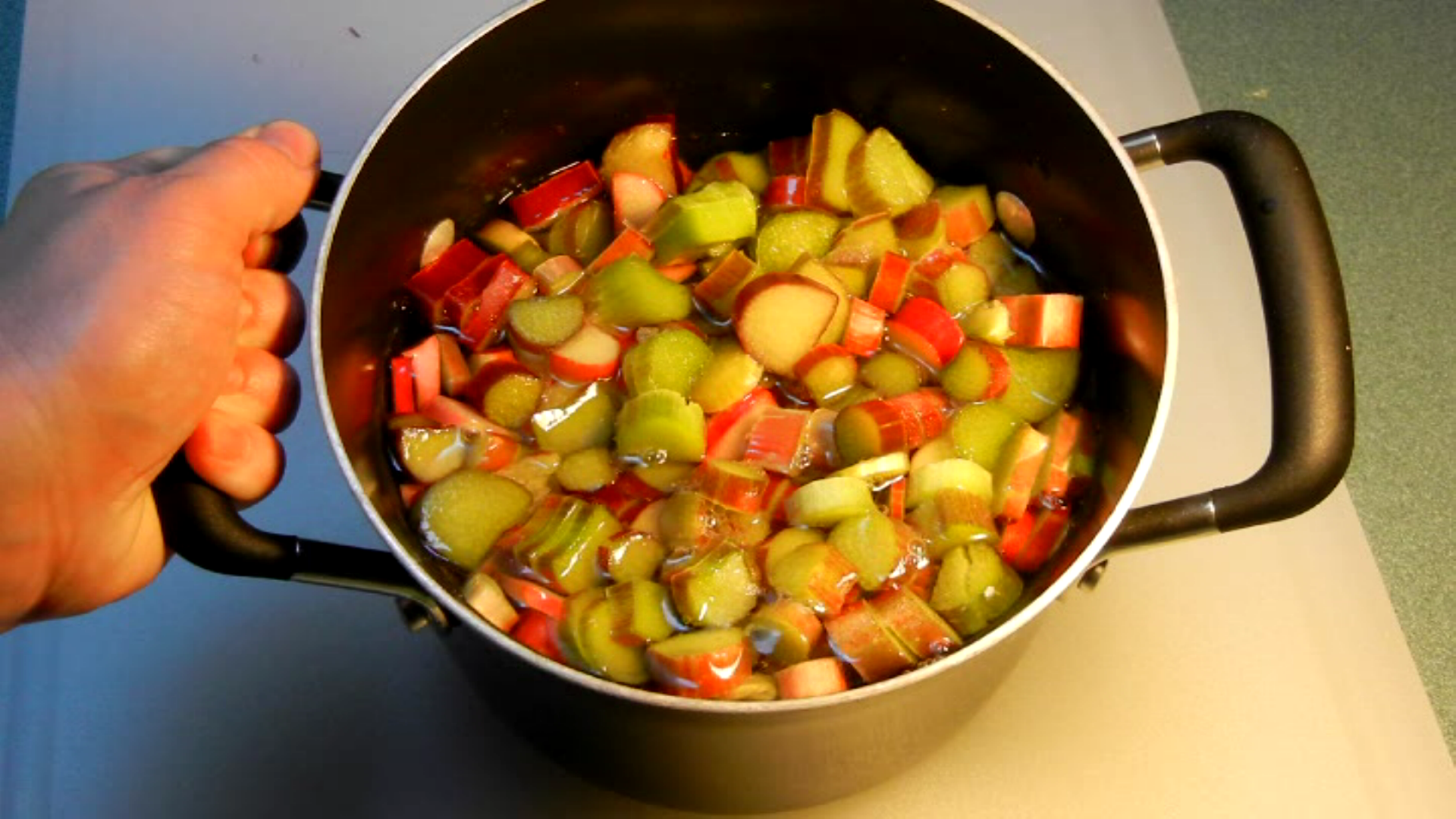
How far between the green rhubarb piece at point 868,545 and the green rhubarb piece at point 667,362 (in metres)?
0.16

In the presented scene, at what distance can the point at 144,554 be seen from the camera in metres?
0.79

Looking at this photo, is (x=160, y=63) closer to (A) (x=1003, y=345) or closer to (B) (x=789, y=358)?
(B) (x=789, y=358)

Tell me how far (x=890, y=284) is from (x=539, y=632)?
380mm

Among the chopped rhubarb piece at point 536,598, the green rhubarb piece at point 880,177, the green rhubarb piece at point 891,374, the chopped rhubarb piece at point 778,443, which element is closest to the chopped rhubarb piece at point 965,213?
the green rhubarb piece at point 880,177

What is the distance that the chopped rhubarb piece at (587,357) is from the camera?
912 millimetres

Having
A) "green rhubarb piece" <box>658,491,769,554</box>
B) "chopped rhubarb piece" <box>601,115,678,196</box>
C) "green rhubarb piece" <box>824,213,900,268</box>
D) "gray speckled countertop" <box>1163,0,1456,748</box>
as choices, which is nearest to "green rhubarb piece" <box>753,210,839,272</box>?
"green rhubarb piece" <box>824,213,900,268</box>

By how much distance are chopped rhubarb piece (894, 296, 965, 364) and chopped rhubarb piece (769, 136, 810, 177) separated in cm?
18

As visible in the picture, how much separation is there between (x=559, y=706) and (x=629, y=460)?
202 mm

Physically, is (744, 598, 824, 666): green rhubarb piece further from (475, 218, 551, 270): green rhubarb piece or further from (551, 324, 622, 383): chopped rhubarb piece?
(475, 218, 551, 270): green rhubarb piece

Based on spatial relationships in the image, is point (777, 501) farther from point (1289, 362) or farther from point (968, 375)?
point (1289, 362)

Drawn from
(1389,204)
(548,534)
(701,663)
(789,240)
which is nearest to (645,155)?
(789,240)

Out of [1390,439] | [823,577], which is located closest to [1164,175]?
[1390,439]

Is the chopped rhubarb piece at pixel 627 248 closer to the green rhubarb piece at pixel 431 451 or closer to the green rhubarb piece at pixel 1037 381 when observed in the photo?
the green rhubarb piece at pixel 431 451

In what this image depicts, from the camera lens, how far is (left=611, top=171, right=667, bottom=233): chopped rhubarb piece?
39.1 inches
